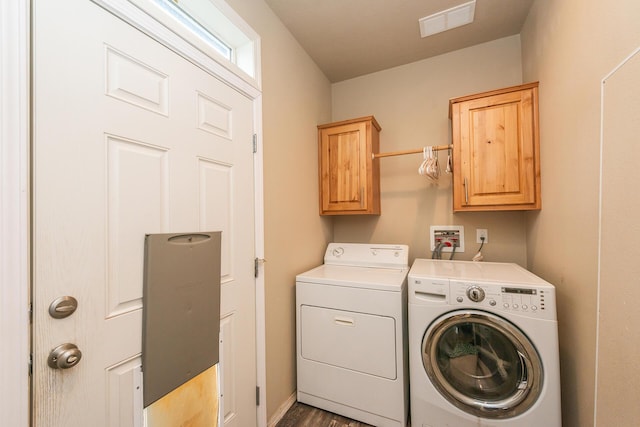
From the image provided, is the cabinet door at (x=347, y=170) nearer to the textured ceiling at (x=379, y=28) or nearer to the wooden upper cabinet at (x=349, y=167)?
the wooden upper cabinet at (x=349, y=167)

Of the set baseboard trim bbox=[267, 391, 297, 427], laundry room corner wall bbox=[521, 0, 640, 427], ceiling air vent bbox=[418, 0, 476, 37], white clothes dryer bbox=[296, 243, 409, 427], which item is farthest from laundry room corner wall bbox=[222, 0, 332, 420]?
laundry room corner wall bbox=[521, 0, 640, 427]

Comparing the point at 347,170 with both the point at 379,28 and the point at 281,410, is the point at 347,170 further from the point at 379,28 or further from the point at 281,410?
the point at 281,410

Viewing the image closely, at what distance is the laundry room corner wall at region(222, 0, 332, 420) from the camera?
1604 millimetres

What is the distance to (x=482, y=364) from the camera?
4.55 feet

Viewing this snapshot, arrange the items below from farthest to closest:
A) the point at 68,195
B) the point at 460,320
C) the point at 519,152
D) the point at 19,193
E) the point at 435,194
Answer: the point at 435,194, the point at 519,152, the point at 460,320, the point at 68,195, the point at 19,193

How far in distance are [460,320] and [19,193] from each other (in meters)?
1.78

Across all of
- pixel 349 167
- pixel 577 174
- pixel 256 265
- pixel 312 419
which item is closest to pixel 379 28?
pixel 349 167

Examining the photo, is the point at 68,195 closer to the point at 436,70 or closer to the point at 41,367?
the point at 41,367

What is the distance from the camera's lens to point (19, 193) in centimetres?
66

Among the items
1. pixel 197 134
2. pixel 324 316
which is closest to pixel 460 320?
pixel 324 316

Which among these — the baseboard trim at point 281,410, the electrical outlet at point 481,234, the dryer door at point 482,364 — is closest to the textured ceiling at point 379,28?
the electrical outlet at point 481,234

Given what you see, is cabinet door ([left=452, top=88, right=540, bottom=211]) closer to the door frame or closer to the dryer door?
the dryer door

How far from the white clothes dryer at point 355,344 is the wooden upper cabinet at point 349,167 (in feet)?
1.97

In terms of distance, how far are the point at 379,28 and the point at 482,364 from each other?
227cm
